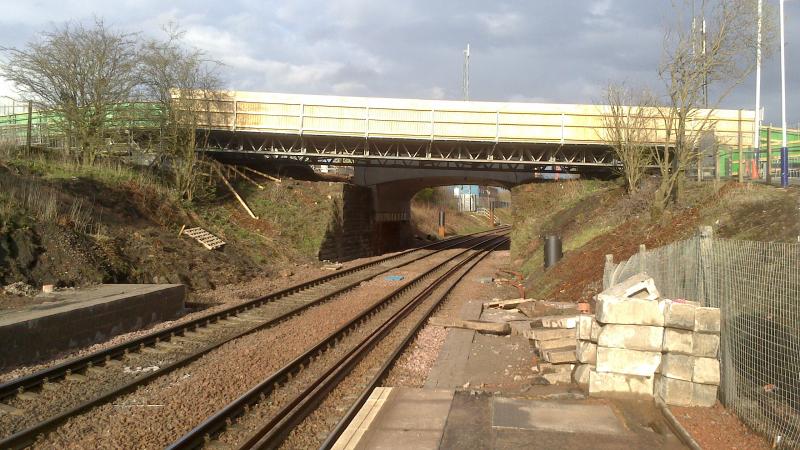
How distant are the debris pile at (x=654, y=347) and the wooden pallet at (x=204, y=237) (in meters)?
16.7

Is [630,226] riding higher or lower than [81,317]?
higher

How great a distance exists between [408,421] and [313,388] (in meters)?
2.16

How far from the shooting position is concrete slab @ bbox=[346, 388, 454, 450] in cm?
563

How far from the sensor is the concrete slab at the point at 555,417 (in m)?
5.77

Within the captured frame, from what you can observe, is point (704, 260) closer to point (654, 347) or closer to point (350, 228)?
point (654, 347)

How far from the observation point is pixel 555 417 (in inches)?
239

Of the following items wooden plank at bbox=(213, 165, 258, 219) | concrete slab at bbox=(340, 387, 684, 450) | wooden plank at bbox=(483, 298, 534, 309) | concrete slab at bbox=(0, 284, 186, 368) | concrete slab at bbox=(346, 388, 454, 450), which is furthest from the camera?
wooden plank at bbox=(213, 165, 258, 219)

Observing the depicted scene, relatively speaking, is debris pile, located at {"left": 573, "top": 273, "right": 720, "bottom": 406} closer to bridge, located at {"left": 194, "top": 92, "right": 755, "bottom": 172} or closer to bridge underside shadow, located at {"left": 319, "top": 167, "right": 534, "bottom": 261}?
bridge underside shadow, located at {"left": 319, "top": 167, "right": 534, "bottom": 261}

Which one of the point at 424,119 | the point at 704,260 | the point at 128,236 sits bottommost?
the point at 128,236

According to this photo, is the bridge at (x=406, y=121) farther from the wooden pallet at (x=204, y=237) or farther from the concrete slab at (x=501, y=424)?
the concrete slab at (x=501, y=424)

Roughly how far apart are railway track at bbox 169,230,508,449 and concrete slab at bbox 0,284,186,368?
3.93 metres

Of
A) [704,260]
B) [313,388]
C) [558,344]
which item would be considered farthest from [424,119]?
[704,260]

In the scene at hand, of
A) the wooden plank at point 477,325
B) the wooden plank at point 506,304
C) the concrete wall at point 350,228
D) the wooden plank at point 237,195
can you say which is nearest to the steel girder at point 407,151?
the wooden plank at point 237,195

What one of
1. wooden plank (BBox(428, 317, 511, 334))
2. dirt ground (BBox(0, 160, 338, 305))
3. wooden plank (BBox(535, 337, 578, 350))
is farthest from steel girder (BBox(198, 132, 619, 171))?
wooden plank (BBox(535, 337, 578, 350))
